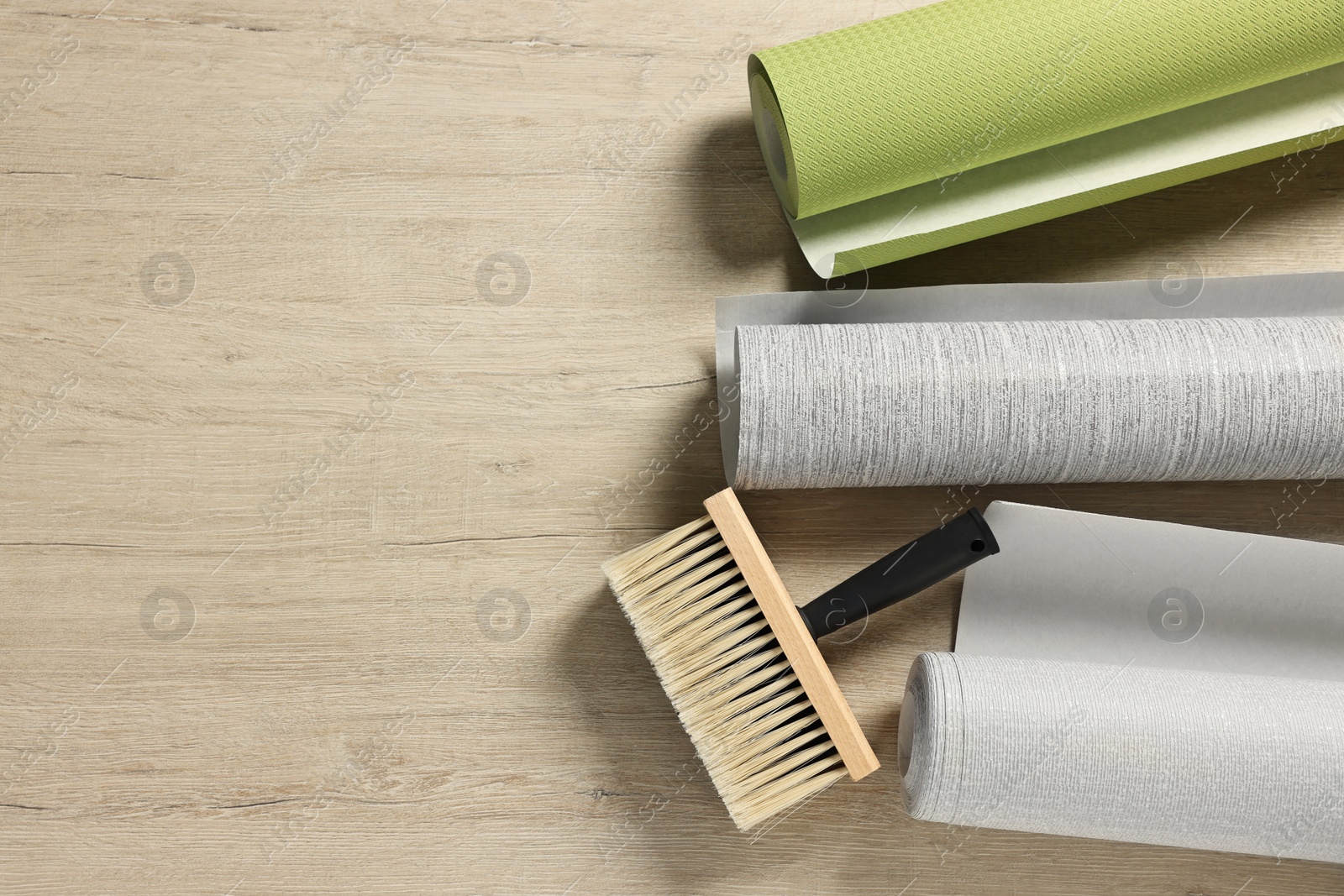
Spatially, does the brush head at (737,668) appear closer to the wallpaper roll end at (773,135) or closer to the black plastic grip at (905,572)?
the black plastic grip at (905,572)

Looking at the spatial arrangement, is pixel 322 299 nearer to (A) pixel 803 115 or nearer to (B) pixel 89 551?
(B) pixel 89 551

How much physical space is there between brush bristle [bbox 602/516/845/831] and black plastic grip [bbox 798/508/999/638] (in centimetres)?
4

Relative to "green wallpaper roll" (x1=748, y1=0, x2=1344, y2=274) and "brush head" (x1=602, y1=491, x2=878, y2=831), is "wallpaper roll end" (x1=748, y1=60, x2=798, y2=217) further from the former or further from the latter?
"brush head" (x1=602, y1=491, x2=878, y2=831)

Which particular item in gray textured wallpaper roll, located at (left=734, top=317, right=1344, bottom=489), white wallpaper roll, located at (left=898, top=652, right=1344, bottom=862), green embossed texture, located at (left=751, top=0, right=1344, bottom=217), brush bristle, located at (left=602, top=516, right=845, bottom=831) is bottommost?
white wallpaper roll, located at (left=898, top=652, right=1344, bottom=862)

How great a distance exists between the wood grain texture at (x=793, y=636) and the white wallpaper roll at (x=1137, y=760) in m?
0.05

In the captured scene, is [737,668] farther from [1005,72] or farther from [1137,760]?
[1005,72]

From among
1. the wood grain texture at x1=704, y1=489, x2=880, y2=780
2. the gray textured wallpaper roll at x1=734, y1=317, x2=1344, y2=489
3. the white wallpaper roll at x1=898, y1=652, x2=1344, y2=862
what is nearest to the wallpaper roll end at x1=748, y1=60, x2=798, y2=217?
the gray textured wallpaper roll at x1=734, y1=317, x2=1344, y2=489

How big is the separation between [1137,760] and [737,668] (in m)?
0.25

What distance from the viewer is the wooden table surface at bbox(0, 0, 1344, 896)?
2.02 ft

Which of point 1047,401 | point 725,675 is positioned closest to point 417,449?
point 725,675

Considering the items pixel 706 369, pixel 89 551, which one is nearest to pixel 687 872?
pixel 706 369

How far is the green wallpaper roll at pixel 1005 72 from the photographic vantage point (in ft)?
1.77

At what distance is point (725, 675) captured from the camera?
1.84 ft

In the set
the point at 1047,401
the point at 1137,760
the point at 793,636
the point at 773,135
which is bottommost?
the point at 1137,760
